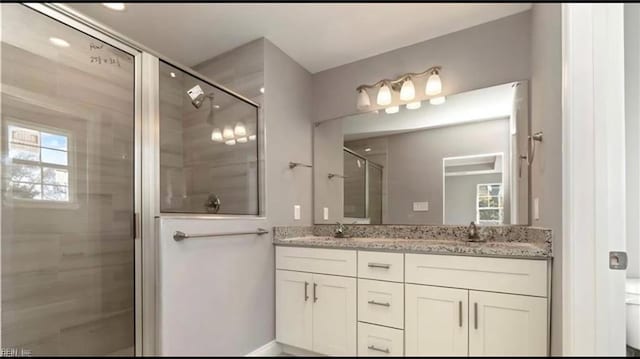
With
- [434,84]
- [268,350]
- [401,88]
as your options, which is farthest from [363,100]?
[268,350]

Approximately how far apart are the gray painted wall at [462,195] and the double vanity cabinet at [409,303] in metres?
0.57

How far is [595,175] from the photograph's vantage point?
1122 mm

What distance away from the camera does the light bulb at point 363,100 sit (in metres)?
2.54

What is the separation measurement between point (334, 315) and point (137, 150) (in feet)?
4.79

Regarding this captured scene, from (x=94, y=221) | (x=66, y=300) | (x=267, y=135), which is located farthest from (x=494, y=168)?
(x=66, y=300)

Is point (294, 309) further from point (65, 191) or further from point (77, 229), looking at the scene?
point (65, 191)

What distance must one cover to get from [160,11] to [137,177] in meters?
1.04

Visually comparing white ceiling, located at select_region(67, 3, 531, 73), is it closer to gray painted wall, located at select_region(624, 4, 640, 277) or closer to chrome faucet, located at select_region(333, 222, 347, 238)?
gray painted wall, located at select_region(624, 4, 640, 277)

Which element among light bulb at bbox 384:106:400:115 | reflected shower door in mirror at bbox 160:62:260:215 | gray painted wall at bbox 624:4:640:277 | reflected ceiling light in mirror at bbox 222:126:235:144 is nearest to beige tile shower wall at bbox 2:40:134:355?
reflected shower door in mirror at bbox 160:62:260:215

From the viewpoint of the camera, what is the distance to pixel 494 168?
83.4 inches

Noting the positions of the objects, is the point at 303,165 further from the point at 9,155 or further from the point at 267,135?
the point at 9,155

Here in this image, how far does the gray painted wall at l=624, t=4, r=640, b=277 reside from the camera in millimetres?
1745

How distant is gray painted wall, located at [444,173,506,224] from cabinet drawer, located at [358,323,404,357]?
845 mm

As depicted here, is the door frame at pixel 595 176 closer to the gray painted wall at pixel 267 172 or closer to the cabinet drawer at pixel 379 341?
the cabinet drawer at pixel 379 341
